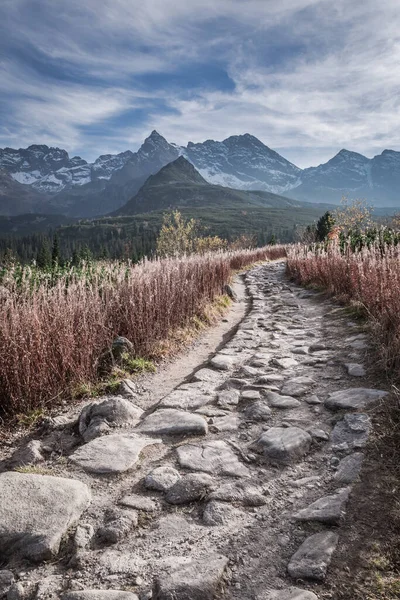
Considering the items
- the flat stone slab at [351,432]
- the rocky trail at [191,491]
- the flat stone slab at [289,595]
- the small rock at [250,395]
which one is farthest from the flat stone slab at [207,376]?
the flat stone slab at [289,595]

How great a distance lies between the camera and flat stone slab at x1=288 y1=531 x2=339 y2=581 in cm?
168

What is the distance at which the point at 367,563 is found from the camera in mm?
1691

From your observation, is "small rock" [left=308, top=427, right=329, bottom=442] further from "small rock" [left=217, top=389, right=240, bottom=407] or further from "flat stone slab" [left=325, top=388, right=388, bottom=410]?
"small rock" [left=217, top=389, right=240, bottom=407]

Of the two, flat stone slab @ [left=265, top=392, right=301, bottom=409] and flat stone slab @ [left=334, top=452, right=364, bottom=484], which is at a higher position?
flat stone slab @ [left=334, top=452, right=364, bottom=484]

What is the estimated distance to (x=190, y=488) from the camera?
2400 mm

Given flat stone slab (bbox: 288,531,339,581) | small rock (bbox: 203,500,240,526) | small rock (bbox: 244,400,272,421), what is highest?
flat stone slab (bbox: 288,531,339,581)

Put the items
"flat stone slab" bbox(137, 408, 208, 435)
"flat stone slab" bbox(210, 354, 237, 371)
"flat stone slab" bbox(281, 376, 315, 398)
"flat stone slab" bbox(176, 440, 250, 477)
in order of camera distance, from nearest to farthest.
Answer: "flat stone slab" bbox(176, 440, 250, 477), "flat stone slab" bbox(137, 408, 208, 435), "flat stone slab" bbox(281, 376, 315, 398), "flat stone slab" bbox(210, 354, 237, 371)

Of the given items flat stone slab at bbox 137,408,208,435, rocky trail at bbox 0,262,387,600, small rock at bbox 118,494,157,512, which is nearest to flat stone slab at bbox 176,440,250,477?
rocky trail at bbox 0,262,387,600

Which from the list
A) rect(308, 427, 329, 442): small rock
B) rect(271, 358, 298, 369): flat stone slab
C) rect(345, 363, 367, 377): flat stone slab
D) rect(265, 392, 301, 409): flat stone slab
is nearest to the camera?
rect(308, 427, 329, 442): small rock

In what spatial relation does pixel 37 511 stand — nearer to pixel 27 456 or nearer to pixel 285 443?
pixel 27 456

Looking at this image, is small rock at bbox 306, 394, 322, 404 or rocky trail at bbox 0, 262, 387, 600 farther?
small rock at bbox 306, 394, 322, 404

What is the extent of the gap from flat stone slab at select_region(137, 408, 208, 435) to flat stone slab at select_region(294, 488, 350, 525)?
1217 mm

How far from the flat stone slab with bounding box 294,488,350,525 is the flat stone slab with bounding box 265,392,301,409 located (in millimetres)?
1383

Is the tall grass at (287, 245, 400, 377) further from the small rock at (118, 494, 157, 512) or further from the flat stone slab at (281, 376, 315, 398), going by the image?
the small rock at (118, 494, 157, 512)
